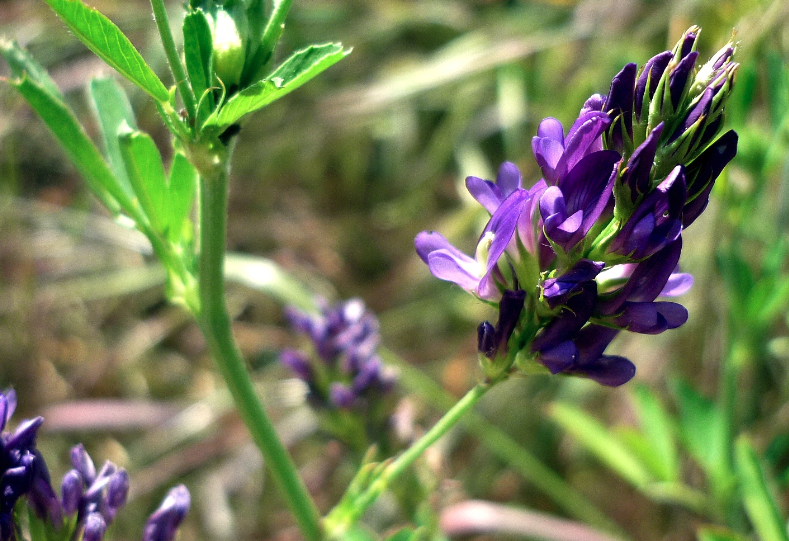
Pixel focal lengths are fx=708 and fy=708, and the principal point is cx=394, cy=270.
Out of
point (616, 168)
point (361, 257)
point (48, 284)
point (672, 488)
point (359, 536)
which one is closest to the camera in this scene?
point (616, 168)

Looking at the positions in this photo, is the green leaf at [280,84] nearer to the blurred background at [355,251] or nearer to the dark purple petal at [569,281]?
the dark purple petal at [569,281]

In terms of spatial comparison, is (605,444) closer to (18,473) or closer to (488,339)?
(488,339)

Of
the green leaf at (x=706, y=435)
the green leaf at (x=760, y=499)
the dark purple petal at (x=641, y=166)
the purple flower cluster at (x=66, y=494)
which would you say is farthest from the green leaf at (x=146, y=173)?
the green leaf at (x=706, y=435)

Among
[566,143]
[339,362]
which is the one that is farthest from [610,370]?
[339,362]

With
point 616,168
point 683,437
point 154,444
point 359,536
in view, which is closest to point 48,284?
point 154,444

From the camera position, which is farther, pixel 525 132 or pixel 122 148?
pixel 525 132

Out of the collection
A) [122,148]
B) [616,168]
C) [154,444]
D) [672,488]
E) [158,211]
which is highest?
[122,148]

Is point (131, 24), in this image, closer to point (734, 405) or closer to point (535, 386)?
point (535, 386)
